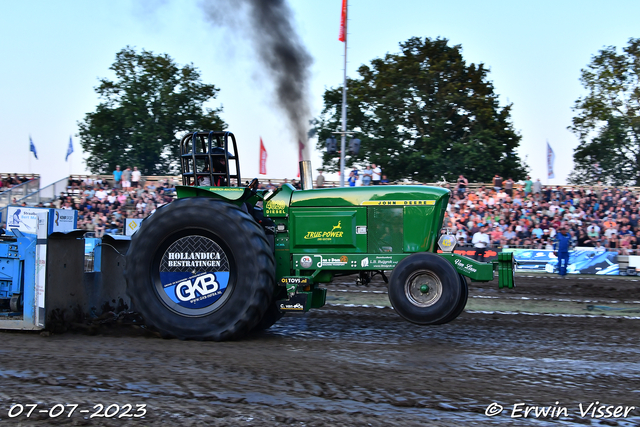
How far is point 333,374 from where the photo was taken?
15.9 feet

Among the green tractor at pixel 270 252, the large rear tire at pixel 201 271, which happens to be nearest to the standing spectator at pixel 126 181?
the green tractor at pixel 270 252

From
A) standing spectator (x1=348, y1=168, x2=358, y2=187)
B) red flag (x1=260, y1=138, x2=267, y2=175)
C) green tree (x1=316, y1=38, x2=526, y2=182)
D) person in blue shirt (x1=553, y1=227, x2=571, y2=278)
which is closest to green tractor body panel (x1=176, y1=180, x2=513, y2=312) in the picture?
person in blue shirt (x1=553, y1=227, x2=571, y2=278)

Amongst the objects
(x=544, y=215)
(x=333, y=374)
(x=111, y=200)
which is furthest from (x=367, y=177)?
(x=333, y=374)

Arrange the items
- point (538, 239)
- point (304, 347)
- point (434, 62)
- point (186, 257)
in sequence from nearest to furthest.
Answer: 1. point (304, 347)
2. point (186, 257)
3. point (538, 239)
4. point (434, 62)

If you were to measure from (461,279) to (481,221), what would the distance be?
1385 centimetres

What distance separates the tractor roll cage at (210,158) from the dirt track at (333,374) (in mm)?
1737

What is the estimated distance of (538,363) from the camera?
212 inches

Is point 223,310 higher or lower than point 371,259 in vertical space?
lower

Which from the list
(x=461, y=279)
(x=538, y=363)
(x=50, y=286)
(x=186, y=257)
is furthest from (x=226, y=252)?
(x=538, y=363)

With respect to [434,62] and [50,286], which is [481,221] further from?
[434,62]

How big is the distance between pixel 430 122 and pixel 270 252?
31853 millimetres

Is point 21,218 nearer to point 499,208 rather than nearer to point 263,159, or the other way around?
point 263,159

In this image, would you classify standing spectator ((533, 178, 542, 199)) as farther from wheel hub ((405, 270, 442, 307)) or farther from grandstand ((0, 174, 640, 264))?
wheel hub ((405, 270, 442, 307))

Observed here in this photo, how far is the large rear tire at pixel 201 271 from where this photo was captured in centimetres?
608
